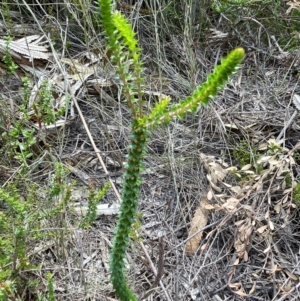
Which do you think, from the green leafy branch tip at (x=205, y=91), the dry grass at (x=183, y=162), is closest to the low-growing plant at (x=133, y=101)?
the green leafy branch tip at (x=205, y=91)

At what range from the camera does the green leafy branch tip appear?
30.7 inches

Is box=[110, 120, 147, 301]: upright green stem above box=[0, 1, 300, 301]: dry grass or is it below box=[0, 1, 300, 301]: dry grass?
above

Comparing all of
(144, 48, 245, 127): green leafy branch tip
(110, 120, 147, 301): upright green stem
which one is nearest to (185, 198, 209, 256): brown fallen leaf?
(110, 120, 147, 301): upright green stem

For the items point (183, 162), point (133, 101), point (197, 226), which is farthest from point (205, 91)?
point (183, 162)

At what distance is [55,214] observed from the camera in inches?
58.9

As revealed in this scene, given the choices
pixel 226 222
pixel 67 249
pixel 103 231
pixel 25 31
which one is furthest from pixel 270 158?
pixel 25 31

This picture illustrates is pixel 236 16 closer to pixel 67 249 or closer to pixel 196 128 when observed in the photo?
pixel 196 128

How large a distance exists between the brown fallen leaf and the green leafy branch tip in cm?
78

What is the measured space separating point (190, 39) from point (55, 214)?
1.12 meters

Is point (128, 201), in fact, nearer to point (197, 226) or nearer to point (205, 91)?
point (205, 91)

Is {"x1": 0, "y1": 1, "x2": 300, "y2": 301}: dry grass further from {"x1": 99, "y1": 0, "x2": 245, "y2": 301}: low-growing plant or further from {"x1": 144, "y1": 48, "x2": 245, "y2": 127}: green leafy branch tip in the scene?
{"x1": 144, "y1": 48, "x2": 245, "y2": 127}: green leafy branch tip

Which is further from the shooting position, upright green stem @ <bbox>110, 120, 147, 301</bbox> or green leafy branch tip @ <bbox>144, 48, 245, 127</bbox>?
upright green stem @ <bbox>110, 120, 147, 301</bbox>

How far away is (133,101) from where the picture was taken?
963mm

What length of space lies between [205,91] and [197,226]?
937 millimetres
